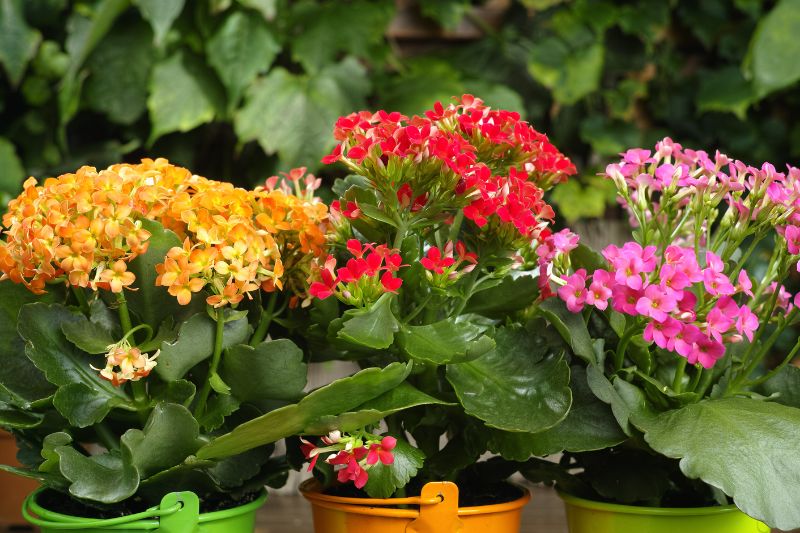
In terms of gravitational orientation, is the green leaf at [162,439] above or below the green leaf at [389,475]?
above

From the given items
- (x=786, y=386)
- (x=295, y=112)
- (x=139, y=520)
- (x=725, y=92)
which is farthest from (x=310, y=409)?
(x=725, y=92)

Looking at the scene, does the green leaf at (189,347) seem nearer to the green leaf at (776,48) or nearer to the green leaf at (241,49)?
the green leaf at (241,49)

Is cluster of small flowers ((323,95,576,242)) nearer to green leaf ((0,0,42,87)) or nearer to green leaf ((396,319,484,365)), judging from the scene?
green leaf ((396,319,484,365))

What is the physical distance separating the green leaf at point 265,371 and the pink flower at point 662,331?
26 cm

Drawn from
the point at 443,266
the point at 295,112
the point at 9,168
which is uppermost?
the point at 443,266

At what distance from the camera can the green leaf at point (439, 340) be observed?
625 millimetres

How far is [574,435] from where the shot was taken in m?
0.67

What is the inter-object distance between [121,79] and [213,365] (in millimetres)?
1198

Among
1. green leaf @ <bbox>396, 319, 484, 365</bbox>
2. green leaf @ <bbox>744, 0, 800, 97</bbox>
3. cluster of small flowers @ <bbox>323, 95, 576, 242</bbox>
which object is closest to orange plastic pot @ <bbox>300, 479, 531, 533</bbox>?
green leaf @ <bbox>396, 319, 484, 365</bbox>

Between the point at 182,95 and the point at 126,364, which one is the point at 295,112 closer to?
the point at 182,95

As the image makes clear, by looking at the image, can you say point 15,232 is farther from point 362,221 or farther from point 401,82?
point 401,82

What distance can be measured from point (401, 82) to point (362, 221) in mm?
1121

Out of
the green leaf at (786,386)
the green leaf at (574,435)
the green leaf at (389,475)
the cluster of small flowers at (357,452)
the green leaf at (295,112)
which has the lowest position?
the green leaf at (295,112)

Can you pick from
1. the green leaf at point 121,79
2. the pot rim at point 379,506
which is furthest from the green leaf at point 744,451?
the green leaf at point 121,79
